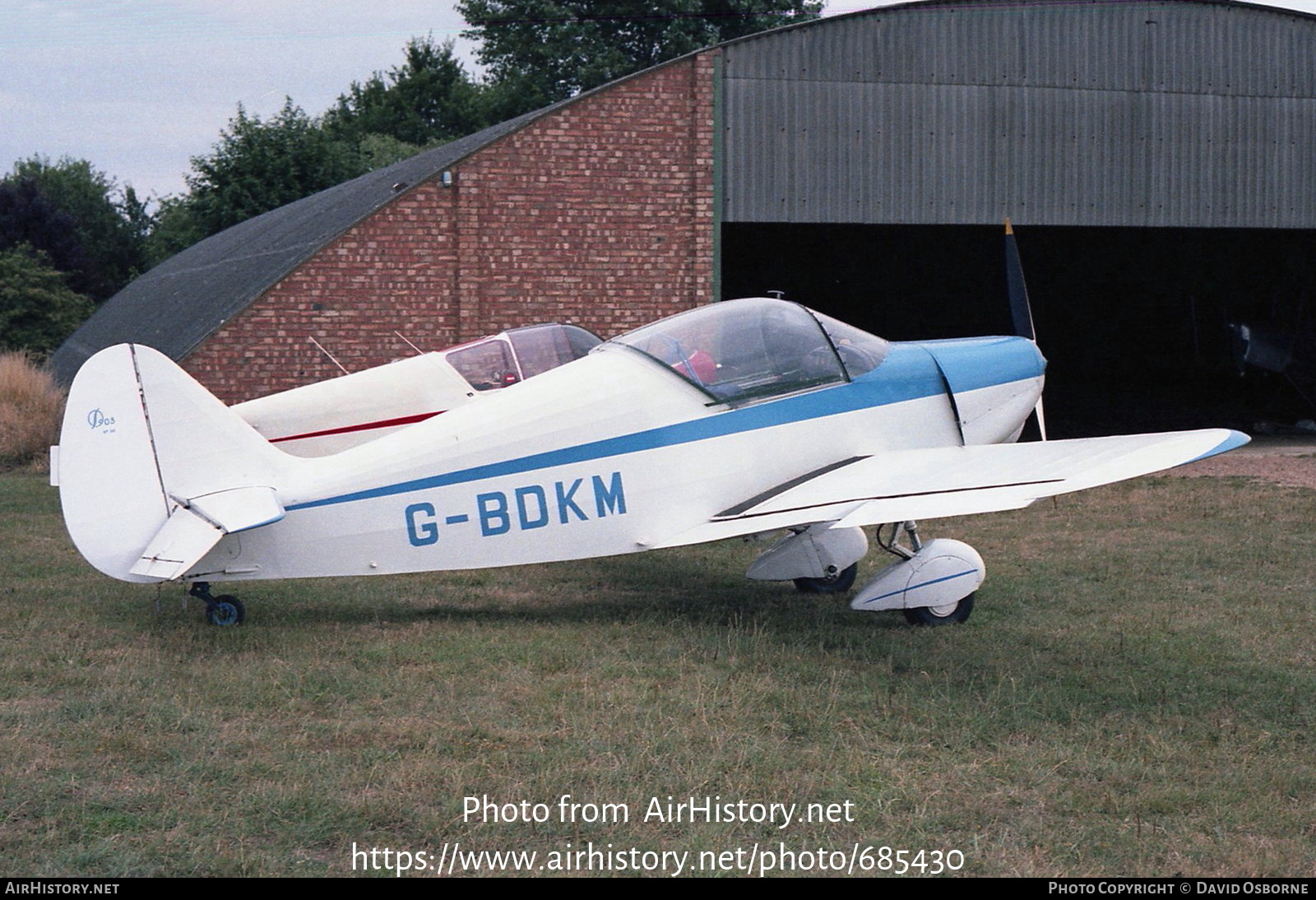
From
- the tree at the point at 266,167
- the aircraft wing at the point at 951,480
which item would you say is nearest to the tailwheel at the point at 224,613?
the aircraft wing at the point at 951,480

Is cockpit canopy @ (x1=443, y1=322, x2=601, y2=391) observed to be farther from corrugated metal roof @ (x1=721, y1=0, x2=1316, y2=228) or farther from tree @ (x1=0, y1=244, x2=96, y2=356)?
tree @ (x1=0, y1=244, x2=96, y2=356)

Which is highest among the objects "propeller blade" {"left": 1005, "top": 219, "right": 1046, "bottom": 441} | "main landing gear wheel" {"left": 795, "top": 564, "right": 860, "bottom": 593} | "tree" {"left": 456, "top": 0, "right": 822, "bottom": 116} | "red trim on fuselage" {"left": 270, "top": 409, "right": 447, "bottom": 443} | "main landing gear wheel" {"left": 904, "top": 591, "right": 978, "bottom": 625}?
"tree" {"left": 456, "top": 0, "right": 822, "bottom": 116}

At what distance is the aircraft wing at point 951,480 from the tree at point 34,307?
33677mm

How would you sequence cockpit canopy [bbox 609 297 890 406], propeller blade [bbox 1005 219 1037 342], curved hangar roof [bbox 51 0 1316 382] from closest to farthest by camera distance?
1. cockpit canopy [bbox 609 297 890 406]
2. propeller blade [bbox 1005 219 1037 342]
3. curved hangar roof [bbox 51 0 1316 382]

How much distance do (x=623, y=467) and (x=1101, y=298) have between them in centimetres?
2378

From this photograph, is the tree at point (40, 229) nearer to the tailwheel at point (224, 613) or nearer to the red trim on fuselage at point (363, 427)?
the red trim on fuselage at point (363, 427)

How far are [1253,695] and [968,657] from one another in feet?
4.41

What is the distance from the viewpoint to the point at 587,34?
→ 43.2 metres

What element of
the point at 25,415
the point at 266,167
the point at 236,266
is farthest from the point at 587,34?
the point at 25,415

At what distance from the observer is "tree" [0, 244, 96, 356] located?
36781 mm

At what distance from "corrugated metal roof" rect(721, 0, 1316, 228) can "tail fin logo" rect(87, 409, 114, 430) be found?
10684 mm

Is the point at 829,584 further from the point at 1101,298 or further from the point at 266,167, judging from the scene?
the point at 266,167

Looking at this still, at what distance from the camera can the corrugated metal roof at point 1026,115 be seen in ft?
52.2

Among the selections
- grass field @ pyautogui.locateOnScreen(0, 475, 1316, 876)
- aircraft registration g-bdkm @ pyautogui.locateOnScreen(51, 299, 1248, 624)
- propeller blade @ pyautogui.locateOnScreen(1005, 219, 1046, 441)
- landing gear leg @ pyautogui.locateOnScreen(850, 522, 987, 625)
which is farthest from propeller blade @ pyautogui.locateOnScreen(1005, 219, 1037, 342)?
landing gear leg @ pyautogui.locateOnScreen(850, 522, 987, 625)
